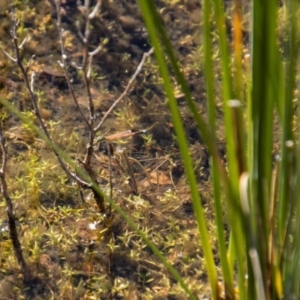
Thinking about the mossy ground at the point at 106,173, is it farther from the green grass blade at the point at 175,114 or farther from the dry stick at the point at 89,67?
the green grass blade at the point at 175,114

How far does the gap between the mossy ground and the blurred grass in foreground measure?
2.49 feet

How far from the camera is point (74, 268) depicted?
1717 millimetres

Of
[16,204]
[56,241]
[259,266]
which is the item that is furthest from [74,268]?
[259,266]

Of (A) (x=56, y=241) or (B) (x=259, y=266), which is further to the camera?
(A) (x=56, y=241)

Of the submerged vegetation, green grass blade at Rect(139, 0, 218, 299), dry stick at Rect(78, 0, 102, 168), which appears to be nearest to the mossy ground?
the submerged vegetation

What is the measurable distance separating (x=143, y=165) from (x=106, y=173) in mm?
127

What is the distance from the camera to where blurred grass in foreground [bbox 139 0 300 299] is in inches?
30.4

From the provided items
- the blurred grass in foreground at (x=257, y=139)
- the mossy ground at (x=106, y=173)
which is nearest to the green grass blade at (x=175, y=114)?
the blurred grass in foreground at (x=257, y=139)

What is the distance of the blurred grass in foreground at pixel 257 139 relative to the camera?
0.77 m

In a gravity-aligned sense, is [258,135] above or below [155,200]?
above

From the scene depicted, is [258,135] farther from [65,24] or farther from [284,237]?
[65,24]

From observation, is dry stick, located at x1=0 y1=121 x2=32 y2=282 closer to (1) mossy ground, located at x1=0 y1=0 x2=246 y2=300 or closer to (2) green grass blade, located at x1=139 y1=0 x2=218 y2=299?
(1) mossy ground, located at x1=0 y1=0 x2=246 y2=300

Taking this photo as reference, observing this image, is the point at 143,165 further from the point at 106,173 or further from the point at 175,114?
the point at 175,114

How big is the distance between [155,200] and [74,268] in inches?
13.4
